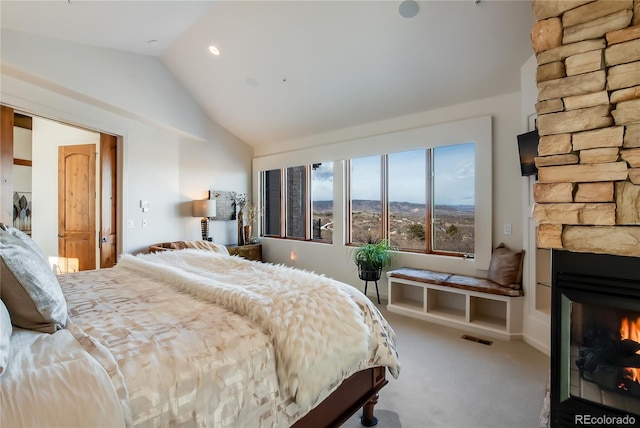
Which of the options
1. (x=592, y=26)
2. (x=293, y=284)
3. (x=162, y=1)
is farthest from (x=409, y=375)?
(x=162, y=1)

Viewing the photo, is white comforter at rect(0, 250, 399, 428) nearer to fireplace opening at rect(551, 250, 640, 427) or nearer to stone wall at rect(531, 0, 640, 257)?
fireplace opening at rect(551, 250, 640, 427)

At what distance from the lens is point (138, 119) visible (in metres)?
4.17

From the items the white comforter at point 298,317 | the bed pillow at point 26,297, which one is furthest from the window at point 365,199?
the bed pillow at point 26,297

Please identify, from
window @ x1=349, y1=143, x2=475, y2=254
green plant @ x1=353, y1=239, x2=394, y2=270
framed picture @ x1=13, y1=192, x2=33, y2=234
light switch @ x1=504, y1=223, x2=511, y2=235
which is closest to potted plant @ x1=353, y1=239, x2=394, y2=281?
green plant @ x1=353, y1=239, x2=394, y2=270

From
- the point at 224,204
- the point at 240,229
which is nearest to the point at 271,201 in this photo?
the point at 240,229

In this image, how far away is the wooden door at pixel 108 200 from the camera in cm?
396

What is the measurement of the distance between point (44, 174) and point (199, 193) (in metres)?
2.23

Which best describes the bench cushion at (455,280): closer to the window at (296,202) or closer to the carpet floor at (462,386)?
the carpet floor at (462,386)

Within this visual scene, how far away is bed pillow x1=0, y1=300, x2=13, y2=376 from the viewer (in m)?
0.84

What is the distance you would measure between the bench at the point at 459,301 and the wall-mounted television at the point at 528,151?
1.23m

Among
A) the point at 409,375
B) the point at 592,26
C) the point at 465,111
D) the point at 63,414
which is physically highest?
the point at 465,111

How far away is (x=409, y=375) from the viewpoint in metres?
2.37

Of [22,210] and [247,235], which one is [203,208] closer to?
[247,235]

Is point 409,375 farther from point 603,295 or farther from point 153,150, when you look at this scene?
point 153,150
